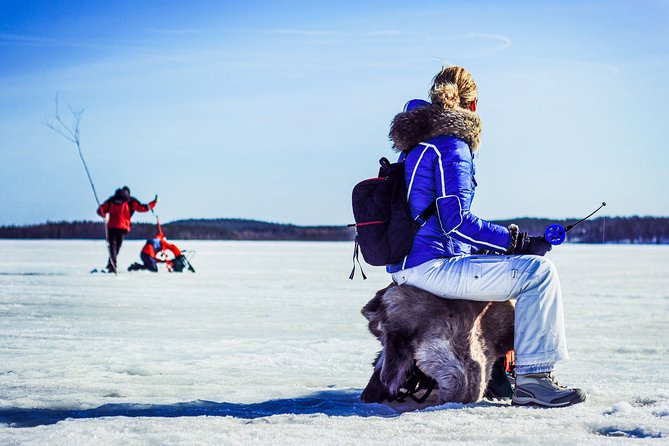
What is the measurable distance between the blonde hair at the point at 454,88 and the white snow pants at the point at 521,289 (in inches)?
33.1

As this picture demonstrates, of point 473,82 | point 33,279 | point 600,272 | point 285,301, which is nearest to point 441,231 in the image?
point 473,82

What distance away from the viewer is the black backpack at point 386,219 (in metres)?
4.14

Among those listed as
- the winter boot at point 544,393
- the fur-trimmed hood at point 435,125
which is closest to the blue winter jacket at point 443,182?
the fur-trimmed hood at point 435,125

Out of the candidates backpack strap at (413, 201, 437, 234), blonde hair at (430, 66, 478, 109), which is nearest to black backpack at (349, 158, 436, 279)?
backpack strap at (413, 201, 437, 234)

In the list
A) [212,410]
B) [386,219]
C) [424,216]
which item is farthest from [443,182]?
[212,410]

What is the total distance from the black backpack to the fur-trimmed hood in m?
0.20

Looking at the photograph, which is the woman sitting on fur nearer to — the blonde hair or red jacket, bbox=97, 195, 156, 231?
the blonde hair

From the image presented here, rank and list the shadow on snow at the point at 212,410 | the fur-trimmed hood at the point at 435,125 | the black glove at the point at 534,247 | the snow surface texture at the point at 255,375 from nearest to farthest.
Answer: the snow surface texture at the point at 255,375 → the shadow on snow at the point at 212,410 → the fur-trimmed hood at the point at 435,125 → the black glove at the point at 534,247

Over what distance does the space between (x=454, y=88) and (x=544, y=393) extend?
1632 mm

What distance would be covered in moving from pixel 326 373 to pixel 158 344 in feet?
6.52

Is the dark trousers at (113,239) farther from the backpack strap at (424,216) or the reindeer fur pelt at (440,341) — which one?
the backpack strap at (424,216)

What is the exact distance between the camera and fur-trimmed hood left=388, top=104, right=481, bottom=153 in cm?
409

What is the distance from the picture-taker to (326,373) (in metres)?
5.51

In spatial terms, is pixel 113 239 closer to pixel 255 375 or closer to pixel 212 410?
pixel 255 375
